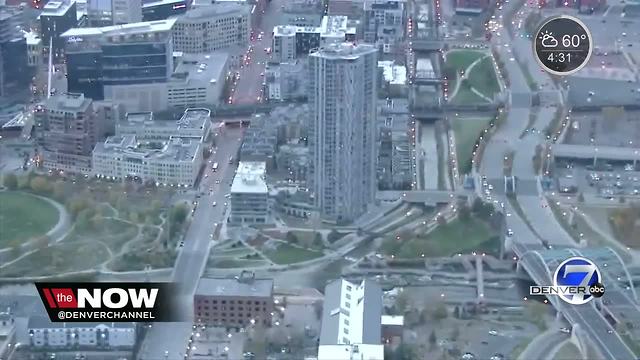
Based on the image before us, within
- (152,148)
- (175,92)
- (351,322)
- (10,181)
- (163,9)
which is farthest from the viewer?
(163,9)

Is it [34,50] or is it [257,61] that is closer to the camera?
[34,50]

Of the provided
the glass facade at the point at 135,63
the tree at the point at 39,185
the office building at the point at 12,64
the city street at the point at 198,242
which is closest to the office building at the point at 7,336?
the city street at the point at 198,242

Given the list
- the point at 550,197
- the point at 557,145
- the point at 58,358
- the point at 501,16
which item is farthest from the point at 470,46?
the point at 58,358

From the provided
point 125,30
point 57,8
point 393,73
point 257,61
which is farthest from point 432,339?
point 57,8

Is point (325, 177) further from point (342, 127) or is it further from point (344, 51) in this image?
point (344, 51)

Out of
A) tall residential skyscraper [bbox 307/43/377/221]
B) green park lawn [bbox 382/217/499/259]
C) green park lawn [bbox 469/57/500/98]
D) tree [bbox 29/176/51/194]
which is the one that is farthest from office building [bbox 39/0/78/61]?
green park lawn [bbox 382/217/499/259]

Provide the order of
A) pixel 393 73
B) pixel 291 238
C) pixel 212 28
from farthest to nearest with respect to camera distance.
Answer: pixel 212 28 < pixel 393 73 < pixel 291 238
